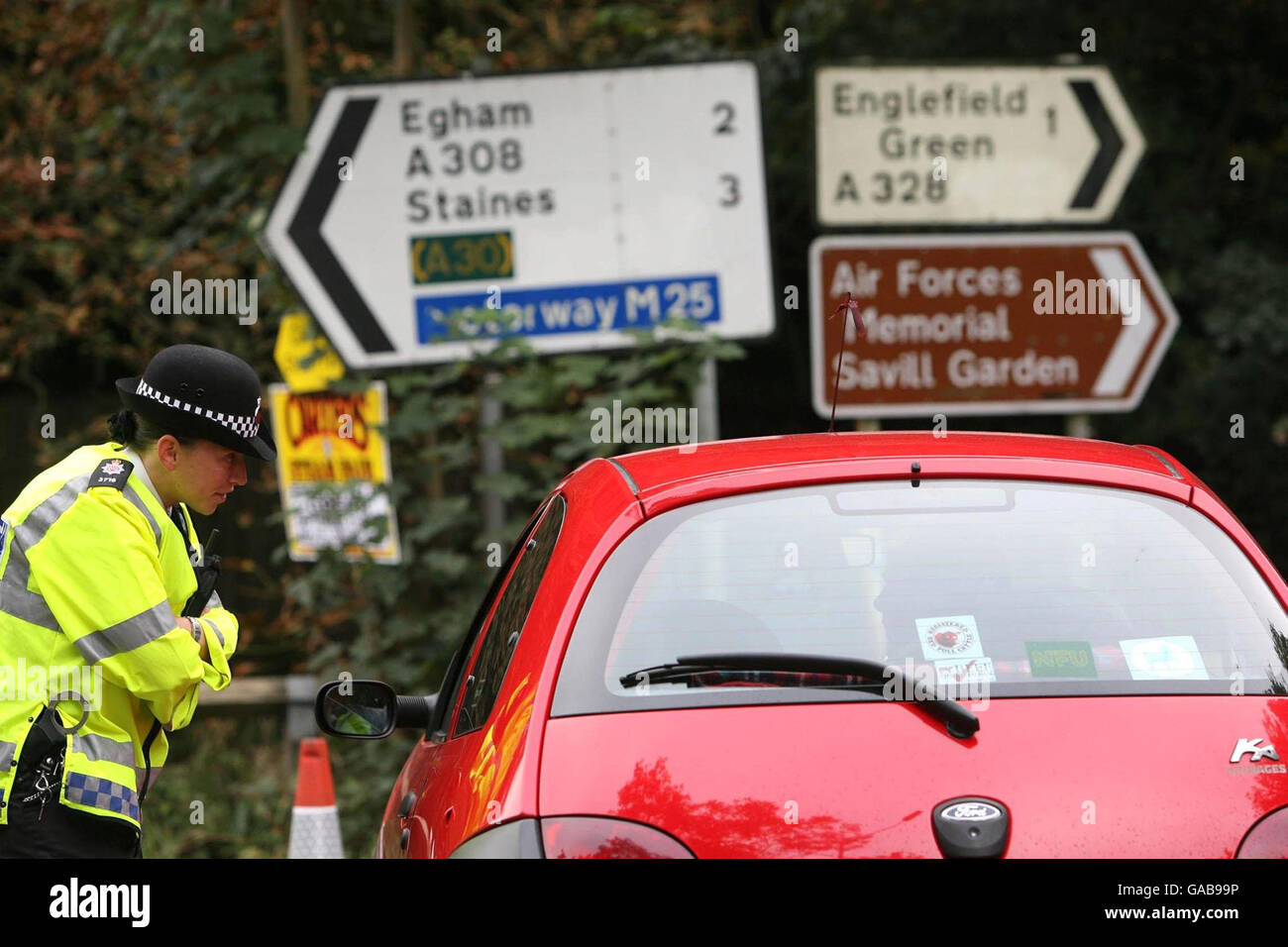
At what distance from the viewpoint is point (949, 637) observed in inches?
109

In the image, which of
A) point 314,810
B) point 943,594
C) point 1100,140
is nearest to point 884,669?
point 943,594

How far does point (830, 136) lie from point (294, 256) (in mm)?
2417

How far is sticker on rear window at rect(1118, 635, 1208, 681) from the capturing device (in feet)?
8.99

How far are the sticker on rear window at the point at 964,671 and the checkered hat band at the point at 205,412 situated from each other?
151cm

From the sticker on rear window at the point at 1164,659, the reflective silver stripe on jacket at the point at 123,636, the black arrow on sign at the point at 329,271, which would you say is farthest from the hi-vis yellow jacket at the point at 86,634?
the black arrow on sign at the point at 329,271

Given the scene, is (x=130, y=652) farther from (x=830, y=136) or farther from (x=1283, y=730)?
(x=830, y=136)

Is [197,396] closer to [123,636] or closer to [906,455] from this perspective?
[123,636]

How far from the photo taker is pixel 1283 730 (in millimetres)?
2631

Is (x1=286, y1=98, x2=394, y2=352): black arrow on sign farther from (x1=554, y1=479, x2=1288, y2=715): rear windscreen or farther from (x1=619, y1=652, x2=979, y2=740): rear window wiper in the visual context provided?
(x1=619, y1=652, x2=979, y2=740): rear window wiper

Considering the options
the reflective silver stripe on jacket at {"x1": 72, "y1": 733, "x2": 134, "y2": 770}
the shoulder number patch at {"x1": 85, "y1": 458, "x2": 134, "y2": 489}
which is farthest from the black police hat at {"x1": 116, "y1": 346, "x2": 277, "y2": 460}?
the reflective silver stripe on jacket at {"x1": 72, "y1": 733, "x2": 134, "y2": 770}

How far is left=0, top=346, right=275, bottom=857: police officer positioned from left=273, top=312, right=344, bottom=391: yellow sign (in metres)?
3.83

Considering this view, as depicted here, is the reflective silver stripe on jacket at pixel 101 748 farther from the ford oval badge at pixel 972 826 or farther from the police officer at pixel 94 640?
the ford oval badge at pixel 972 826

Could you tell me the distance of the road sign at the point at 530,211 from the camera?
7160 millimetres

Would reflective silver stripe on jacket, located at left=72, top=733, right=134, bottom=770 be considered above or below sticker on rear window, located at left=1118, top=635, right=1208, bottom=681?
below
